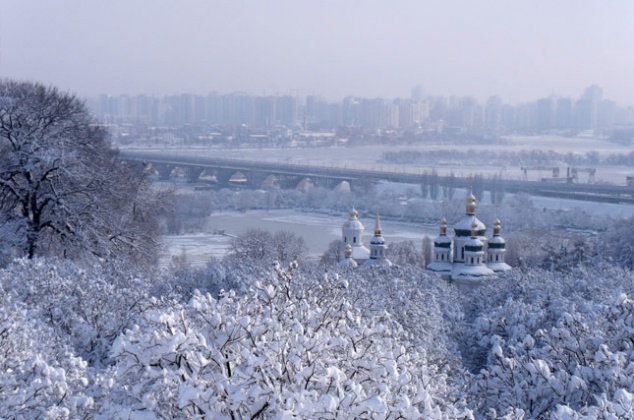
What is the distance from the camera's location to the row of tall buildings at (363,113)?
114 metres

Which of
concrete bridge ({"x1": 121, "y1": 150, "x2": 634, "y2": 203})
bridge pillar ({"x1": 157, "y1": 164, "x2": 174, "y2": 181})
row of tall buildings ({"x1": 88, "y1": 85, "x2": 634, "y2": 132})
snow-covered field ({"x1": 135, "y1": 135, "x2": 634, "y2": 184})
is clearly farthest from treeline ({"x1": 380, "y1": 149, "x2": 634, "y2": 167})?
row of tall buildings ({"x1": 88, "y1": 85, "x2": 634, "y2": 132})

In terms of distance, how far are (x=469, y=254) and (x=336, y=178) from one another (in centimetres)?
3057

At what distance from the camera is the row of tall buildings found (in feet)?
373

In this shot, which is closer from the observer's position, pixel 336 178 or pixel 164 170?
pixel 336 178

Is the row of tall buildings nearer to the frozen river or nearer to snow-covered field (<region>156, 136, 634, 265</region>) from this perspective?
snow-covered field (<region>156, 136, 634, 265</region>)

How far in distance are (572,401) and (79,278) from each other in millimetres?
4616

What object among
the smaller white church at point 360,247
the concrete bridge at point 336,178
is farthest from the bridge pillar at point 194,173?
the smaller white church at point 360,247

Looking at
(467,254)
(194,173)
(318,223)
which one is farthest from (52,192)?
(194,173)

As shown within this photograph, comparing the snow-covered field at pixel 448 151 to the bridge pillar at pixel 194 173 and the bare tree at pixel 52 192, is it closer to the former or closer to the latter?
the bridge pillar at pixel 194 173

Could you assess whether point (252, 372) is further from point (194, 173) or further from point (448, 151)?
point (448, 151)

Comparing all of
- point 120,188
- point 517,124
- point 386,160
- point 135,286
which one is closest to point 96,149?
point 120,188

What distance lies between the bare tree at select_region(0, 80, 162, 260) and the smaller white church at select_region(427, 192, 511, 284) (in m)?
5.81

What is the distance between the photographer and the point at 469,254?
16328 millimetres

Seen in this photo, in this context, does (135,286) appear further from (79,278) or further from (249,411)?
(249,411)
